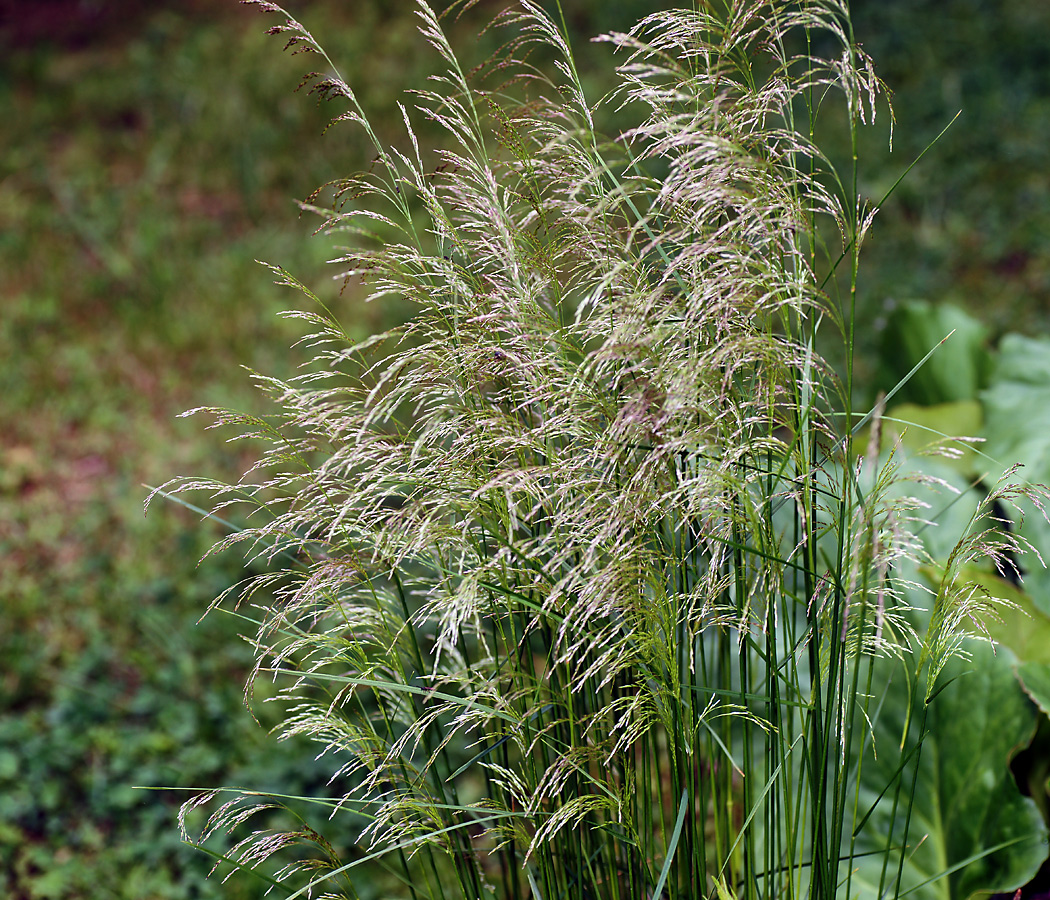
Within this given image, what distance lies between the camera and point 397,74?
6.01 metres

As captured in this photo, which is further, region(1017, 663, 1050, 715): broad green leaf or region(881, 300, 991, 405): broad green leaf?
region(881, 300, 991, 405): broad green leaf

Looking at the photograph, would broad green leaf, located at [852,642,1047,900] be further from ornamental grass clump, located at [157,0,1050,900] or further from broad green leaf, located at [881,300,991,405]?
broad green leaf, located at [881,300,991,405]

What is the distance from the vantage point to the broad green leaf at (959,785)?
1562mm

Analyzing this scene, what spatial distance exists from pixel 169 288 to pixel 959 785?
391 centimetres

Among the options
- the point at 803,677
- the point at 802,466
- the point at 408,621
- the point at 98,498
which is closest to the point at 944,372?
the point at 803,677

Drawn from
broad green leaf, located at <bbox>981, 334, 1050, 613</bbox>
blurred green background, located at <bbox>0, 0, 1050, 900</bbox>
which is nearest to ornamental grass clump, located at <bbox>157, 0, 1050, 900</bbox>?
broad green leaf, located at <bbox>981, 334, 1050, 613</bbox>

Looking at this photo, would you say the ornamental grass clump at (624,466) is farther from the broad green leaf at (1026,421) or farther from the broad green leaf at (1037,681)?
the broad green leaf at (1026,421)

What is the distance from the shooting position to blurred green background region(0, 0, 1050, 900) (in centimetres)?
243

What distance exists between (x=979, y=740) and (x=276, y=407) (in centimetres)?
264

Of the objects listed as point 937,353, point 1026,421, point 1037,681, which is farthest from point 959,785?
point 937,353

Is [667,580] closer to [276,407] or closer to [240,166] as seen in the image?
[276,407]

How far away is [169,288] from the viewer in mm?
4430

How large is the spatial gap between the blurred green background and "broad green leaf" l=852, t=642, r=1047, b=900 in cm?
126

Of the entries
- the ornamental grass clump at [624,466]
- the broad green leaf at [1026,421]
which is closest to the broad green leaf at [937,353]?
the broad green leaf at [1026,421]
